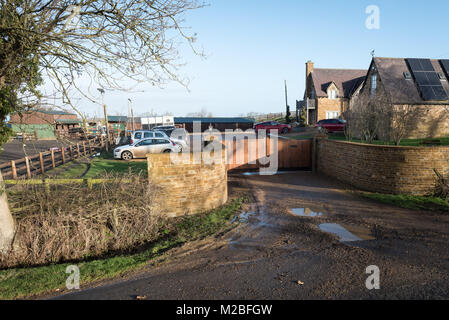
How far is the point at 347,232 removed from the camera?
21.6 ft

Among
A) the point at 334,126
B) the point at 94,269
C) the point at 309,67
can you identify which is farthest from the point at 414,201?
the point at 309,67

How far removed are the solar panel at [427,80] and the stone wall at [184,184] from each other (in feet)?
69.8

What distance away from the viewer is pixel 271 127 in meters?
31.0

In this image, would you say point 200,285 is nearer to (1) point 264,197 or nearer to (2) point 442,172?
(1) point 264,197

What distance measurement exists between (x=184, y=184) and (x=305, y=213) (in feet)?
12.8

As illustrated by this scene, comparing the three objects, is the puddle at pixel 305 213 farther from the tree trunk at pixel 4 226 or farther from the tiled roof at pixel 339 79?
the tiled roof at pixel 339 79

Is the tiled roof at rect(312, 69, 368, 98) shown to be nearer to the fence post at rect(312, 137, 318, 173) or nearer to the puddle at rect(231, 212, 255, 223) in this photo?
the fence post at rect(312, 137, 318, 173)

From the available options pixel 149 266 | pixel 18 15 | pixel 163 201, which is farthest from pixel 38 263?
pixel 18 15

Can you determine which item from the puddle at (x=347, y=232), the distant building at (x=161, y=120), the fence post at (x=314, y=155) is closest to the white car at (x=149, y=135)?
the fence post at (x=314, y=155)

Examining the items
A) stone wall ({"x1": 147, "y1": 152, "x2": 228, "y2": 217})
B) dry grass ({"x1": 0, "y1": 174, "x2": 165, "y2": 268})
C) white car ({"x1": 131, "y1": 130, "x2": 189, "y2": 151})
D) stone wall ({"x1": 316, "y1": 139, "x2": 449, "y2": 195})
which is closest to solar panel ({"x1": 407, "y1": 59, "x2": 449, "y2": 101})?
stone wall ({"x1": 316, "y1": 139, "x2": 449, "y2": 195})

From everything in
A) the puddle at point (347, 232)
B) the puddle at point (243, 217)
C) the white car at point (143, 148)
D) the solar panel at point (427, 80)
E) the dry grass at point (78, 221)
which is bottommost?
the puddle at point (347, 232)

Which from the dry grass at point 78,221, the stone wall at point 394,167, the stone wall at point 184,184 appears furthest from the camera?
the stone wall at point 394,167

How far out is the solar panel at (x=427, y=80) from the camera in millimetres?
20734

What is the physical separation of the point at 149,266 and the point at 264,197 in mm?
5760
